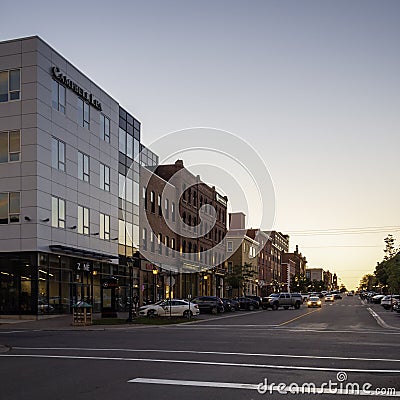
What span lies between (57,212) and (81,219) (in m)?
4.25

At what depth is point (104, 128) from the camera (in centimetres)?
5428

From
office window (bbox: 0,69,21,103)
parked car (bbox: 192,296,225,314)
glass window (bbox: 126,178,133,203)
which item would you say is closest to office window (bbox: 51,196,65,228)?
office window (bbox: 0,69,21,103)

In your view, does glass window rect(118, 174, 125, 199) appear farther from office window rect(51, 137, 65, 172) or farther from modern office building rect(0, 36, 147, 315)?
office window rect(51, 137, 65, 172)

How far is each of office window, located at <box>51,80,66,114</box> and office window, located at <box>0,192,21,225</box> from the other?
7262 millimetres

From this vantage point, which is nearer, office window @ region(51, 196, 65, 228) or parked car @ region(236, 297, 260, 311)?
office window @ region(51, 196, 65, 228)

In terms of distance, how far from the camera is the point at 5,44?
4400 centimetres

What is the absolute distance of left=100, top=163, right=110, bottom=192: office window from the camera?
175ft

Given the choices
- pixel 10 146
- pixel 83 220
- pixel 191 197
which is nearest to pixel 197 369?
pixel 10 146

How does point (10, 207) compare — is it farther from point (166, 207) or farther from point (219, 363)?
point (219, 363)

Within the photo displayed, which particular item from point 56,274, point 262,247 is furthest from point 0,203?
point 262,247

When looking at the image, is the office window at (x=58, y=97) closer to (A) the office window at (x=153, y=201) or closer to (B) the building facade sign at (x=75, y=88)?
(B) the building facade sign at (x=75, y=88)

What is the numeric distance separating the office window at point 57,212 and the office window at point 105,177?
24.8ft

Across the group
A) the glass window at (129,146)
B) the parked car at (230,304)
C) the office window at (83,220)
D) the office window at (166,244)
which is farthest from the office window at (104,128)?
the parked car at (230,304)

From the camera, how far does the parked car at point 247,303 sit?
229 ft
